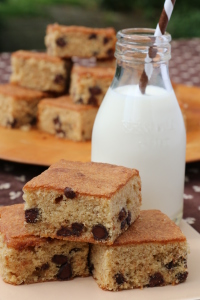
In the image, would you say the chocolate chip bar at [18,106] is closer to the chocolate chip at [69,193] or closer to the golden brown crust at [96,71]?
the golden brown crust at [96,71]

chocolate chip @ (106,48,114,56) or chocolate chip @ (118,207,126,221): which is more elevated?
chocolate chip @ (106,48,114,56)

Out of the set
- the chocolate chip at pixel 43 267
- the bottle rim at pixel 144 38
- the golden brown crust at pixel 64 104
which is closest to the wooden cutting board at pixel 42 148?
the golden brown crust at pixel 64 104

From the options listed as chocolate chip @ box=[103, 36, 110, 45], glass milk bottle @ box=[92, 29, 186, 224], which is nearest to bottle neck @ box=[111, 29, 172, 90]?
glass milk bottle @ box=[92, 29, 186, 224]

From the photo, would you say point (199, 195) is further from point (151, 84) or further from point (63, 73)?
point (63, 73)

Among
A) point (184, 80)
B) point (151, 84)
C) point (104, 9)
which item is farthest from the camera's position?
point (104, 9)

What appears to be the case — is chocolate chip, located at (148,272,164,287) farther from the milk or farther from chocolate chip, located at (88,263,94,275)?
the milk

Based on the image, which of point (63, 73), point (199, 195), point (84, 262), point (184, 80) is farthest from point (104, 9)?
point (84, 262)

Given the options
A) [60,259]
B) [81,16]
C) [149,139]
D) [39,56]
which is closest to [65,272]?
[60,259]
